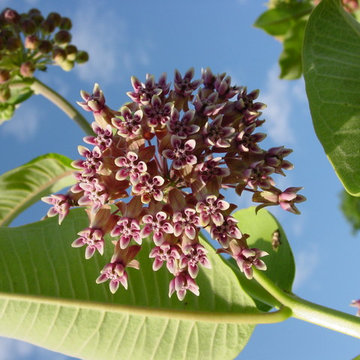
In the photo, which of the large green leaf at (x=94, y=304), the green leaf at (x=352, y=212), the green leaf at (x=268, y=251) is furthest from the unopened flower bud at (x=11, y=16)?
the green leaf at (x=352, y=212)

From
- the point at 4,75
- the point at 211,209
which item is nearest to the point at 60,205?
the point at 211,209

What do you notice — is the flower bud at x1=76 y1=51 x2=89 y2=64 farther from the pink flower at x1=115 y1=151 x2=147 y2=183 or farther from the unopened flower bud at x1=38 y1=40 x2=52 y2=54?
the pink flower at x1=115 y1=151 x2=147 y2=183

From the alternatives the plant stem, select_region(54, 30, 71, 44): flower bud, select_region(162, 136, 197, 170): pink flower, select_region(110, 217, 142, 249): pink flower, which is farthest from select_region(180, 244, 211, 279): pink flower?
select_region(54, 30, 71, 44): flower bud

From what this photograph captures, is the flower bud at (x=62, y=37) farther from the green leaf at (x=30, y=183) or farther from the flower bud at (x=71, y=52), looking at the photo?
the green leaf at (x=30, y=183)

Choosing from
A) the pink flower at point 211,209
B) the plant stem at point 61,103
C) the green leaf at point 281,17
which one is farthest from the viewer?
the green leaf at point 281,17

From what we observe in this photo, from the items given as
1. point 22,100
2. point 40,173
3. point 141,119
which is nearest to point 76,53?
point 22,100

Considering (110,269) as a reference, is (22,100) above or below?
above

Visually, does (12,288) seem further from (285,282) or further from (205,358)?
(285,282)
